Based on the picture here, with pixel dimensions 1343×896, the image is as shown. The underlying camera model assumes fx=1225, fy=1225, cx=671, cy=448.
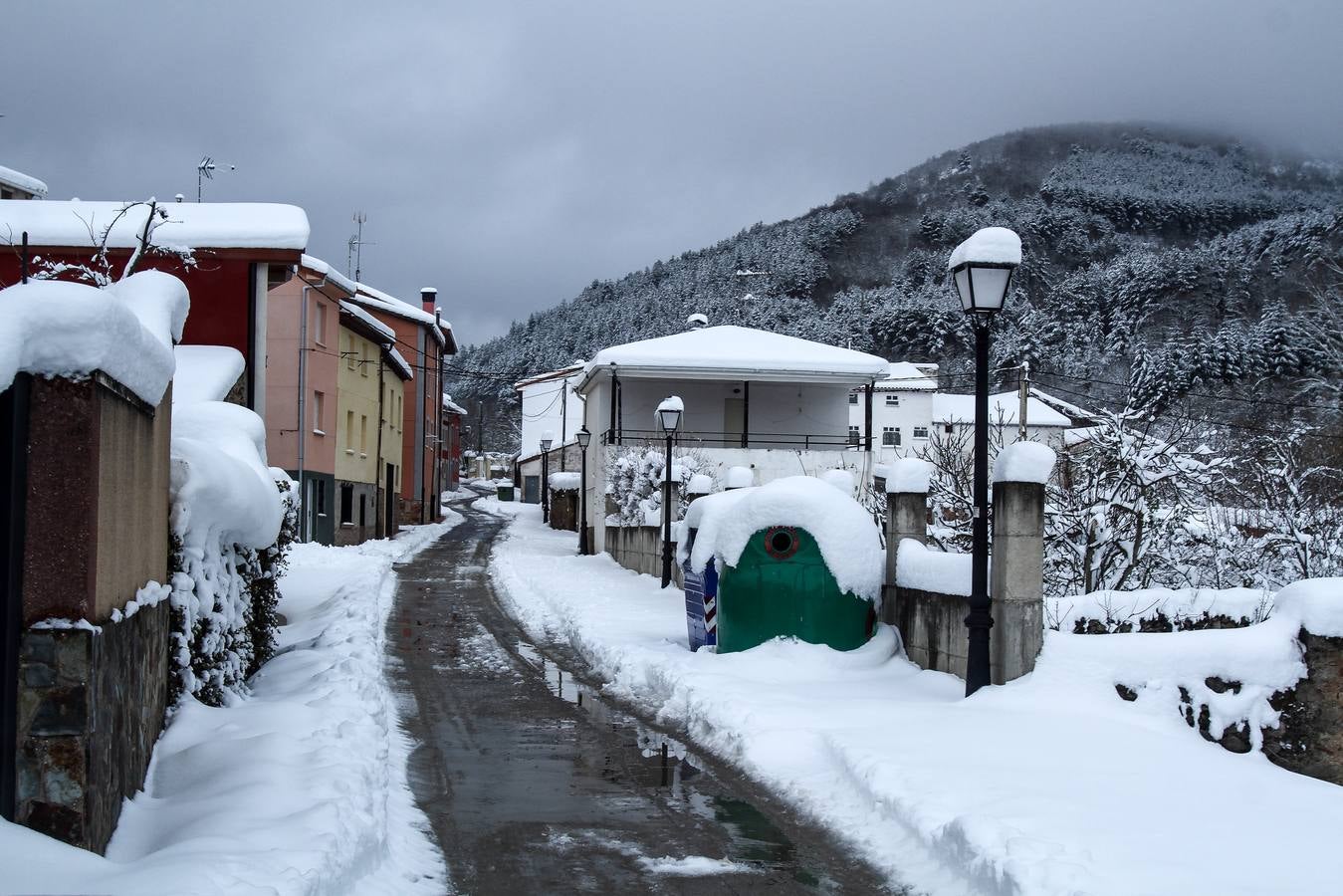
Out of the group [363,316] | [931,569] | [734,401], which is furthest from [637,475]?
[931,569]

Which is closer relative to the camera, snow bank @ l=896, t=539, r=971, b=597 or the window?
snow bank @ l=896, t=539, r=971, b=597

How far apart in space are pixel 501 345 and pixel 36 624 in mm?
125385

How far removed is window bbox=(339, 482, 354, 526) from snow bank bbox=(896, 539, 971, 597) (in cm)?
2708

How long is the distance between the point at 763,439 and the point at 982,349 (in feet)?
99.6

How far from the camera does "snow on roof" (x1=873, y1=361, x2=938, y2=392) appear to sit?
66.2 metres

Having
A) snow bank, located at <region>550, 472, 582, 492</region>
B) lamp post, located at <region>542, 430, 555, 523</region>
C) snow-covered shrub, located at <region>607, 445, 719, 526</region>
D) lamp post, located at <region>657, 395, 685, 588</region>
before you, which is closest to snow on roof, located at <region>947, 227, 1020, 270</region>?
lamp post, located at <region>657, 395, 685, 588</region>

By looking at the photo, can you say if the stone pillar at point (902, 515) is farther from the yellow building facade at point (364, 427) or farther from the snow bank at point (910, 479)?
the yellow building facade at point (364, 427)

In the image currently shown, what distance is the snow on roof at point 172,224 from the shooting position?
2055cm

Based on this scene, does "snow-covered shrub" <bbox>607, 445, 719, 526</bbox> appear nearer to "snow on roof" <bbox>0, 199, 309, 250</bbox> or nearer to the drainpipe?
the drainpipe

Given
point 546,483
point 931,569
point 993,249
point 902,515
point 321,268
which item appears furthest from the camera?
point 546,483

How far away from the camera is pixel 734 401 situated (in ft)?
130

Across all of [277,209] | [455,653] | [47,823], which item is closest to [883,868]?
[47,823]

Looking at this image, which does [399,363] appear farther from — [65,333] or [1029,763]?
[65,333]

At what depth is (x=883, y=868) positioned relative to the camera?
20.6 ft
